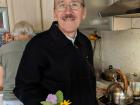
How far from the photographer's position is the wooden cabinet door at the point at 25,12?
198 centimetres

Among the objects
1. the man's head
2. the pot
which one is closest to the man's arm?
the man's head

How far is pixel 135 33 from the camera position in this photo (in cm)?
189

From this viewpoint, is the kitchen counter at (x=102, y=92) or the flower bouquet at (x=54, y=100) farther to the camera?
the kitchen counter at (x=102, y=92)

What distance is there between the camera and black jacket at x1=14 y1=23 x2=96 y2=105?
1.05 m

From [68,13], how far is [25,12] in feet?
3.25

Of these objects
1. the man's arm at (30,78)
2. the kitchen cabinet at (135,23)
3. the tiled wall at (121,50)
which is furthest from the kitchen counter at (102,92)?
the man's arm at (30,78)

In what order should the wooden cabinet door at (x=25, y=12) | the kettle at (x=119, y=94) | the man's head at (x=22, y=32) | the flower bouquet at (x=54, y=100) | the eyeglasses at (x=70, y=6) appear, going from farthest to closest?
the wooden cabinet door at (x=25, y=12) < the man's head at (x=22, y=32) < the kettle at (x=119, y=94) < the eyeglasses at (x=70, y=6) < the flower bouquet at (x=54, y=100)

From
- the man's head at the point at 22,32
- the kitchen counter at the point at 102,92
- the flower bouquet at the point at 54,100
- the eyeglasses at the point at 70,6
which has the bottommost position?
the kitchen counter at the point at 102,92

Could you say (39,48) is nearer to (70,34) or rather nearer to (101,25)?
(70,34)

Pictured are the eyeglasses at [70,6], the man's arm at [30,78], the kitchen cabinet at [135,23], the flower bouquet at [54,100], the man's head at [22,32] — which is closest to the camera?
the flower bouquet at [54,100]

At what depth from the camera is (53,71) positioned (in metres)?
1.09

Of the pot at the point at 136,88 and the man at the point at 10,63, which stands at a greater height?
the man at the point at 10,63

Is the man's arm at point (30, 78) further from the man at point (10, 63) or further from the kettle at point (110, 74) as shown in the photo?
the kettle at point (110, 74)

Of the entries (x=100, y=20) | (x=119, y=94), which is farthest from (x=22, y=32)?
(x=119, y=94)
